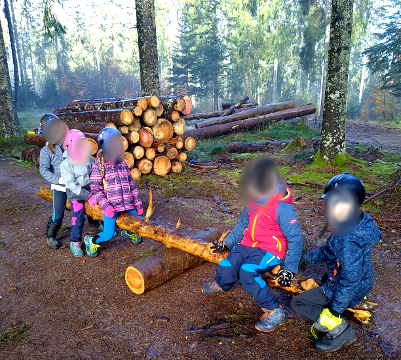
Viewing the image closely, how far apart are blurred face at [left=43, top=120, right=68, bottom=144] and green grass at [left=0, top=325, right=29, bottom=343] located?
2.47m

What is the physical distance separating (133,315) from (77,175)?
2100 millimetres

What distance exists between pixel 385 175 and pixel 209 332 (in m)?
6.45

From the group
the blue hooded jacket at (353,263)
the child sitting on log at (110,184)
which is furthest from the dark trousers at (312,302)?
the child sitting on log at (110,184)

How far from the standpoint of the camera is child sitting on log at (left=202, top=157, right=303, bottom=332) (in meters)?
2.66

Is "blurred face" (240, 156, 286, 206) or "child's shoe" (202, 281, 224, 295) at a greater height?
"blurred face" (240, 156, 286, 206)

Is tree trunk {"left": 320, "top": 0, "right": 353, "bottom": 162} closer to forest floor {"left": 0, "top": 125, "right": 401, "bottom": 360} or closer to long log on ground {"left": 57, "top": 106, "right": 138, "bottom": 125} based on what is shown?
forest floor {"left": 0, "top": 125, "right": 401, "bottom": 360}

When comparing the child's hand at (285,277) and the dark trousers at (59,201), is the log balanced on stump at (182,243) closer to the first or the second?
the child's hand at (285,277)

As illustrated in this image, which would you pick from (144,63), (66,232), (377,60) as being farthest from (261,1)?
(66,232)

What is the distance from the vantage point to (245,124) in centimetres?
1469

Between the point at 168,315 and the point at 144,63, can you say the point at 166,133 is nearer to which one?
the point at 144,63

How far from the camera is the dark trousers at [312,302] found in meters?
2.58

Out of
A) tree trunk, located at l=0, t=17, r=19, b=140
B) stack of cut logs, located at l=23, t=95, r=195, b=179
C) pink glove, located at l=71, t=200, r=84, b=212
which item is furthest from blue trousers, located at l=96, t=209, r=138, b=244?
tree trunk, located at l=0, t=17, r=19, b=140

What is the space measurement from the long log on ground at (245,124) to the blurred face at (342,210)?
10.8 metres

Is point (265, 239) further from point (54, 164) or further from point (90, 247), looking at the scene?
point (54, 164)
